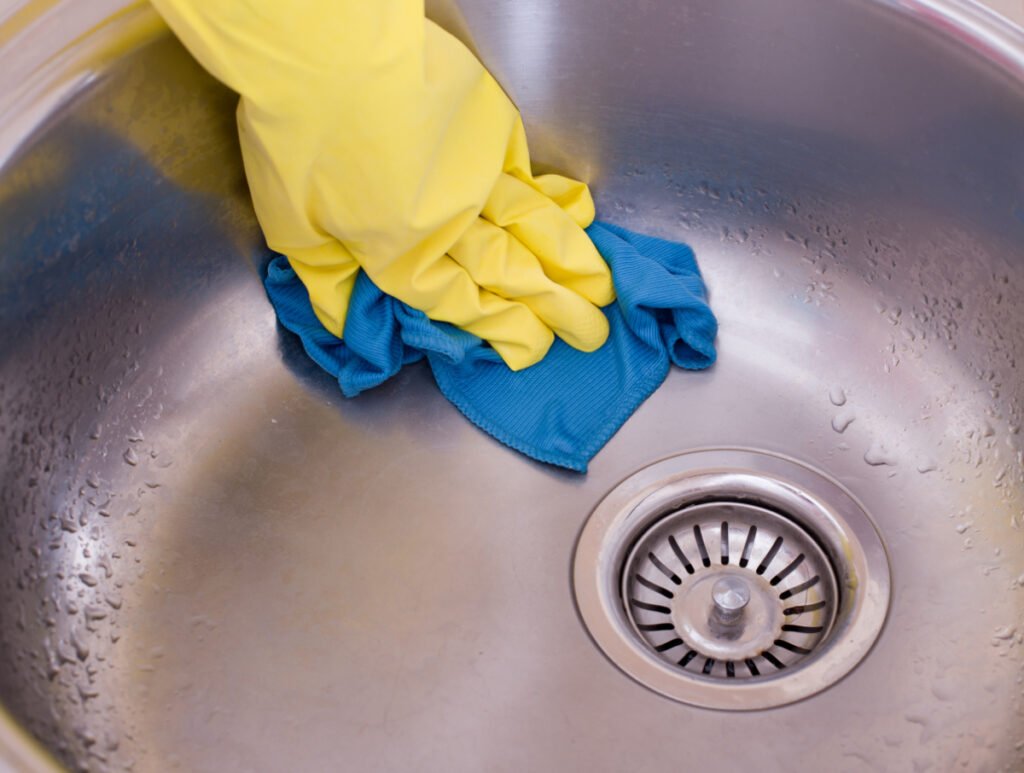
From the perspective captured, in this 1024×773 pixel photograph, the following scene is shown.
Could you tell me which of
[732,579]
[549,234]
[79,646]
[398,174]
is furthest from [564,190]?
[79,646]

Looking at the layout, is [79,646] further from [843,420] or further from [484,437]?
[843,420]

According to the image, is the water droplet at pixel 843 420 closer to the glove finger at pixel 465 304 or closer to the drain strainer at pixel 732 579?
the drain strainer at pixel 732 579

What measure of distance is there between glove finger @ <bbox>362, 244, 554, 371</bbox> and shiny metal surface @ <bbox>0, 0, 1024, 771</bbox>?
0.20 ft

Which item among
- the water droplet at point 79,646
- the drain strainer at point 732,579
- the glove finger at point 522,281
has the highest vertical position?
the glove finger at point 522,281

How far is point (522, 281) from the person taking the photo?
71 centimetres

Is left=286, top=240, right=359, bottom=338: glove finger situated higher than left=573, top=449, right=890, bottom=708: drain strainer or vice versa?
left=286, top=240, right=359, bottom=338: glove finger

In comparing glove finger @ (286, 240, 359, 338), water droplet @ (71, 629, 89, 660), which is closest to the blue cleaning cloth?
glove finger @ (286, 240, 359, 338)

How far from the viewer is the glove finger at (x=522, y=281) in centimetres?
70

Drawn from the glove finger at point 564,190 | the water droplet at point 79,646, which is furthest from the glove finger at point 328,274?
the water droplet at point 79,646

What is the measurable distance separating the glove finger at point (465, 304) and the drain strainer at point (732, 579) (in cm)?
11

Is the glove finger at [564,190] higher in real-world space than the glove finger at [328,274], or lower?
higher

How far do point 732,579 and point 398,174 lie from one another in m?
0.31

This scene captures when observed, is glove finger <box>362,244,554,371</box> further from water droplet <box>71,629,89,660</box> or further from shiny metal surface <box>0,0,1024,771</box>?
water droplet <box>71,629,89,660</box>

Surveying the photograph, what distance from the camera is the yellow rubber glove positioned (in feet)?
1.98
